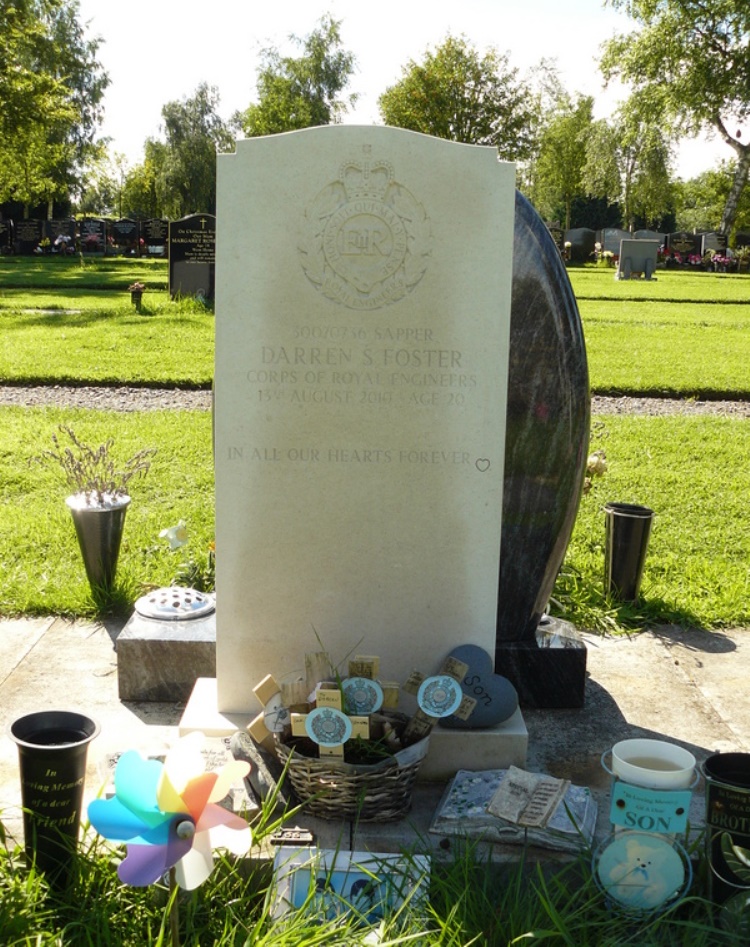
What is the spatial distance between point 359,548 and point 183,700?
109cm

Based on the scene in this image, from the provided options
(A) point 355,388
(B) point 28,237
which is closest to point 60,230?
(B) point 28,237

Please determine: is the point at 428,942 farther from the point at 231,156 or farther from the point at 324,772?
the point at 231,156

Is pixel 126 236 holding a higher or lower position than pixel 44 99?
lower

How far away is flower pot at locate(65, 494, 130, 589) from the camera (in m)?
4.92

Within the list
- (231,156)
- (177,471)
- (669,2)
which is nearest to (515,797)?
(231,156)

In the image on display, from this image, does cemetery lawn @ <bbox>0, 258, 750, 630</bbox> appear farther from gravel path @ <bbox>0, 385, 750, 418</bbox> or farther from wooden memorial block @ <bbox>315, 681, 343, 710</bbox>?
wooden memorial block @ <bbox>315, 681, 343, 710</bbox>

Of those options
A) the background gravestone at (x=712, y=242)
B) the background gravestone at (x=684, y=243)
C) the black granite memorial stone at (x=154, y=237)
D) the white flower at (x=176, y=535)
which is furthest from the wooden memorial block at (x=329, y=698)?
the background gravestone at (x=684, y=243)

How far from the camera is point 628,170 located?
49.5 metres

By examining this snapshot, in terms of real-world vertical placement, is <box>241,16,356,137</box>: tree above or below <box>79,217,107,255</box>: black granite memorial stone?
above

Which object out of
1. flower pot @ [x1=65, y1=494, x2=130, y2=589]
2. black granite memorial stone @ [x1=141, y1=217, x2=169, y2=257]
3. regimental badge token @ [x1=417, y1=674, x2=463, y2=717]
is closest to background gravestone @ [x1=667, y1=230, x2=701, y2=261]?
black granite memorial stone @ [x1=141, y1=217, x2=169, y2=257]

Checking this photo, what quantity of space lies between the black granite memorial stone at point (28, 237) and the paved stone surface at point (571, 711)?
31989mm

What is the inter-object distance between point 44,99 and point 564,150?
116ft

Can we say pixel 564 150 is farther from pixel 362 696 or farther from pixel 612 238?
pixel 362 696

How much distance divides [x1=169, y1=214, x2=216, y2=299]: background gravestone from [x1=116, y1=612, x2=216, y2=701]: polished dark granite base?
1294 cm
